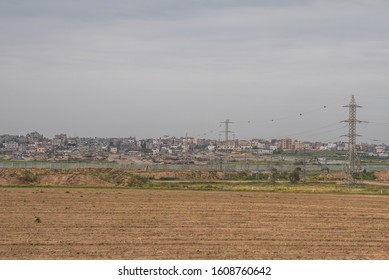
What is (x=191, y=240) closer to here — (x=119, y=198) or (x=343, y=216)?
(x=343, y=216)

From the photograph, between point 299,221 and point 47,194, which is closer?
point 299,221

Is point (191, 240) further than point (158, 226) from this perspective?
No

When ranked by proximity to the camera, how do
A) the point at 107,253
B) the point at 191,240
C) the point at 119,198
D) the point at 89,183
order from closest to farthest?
the point at 107,253
the point at 191,240
the point at 119,198
the point at 89,183
